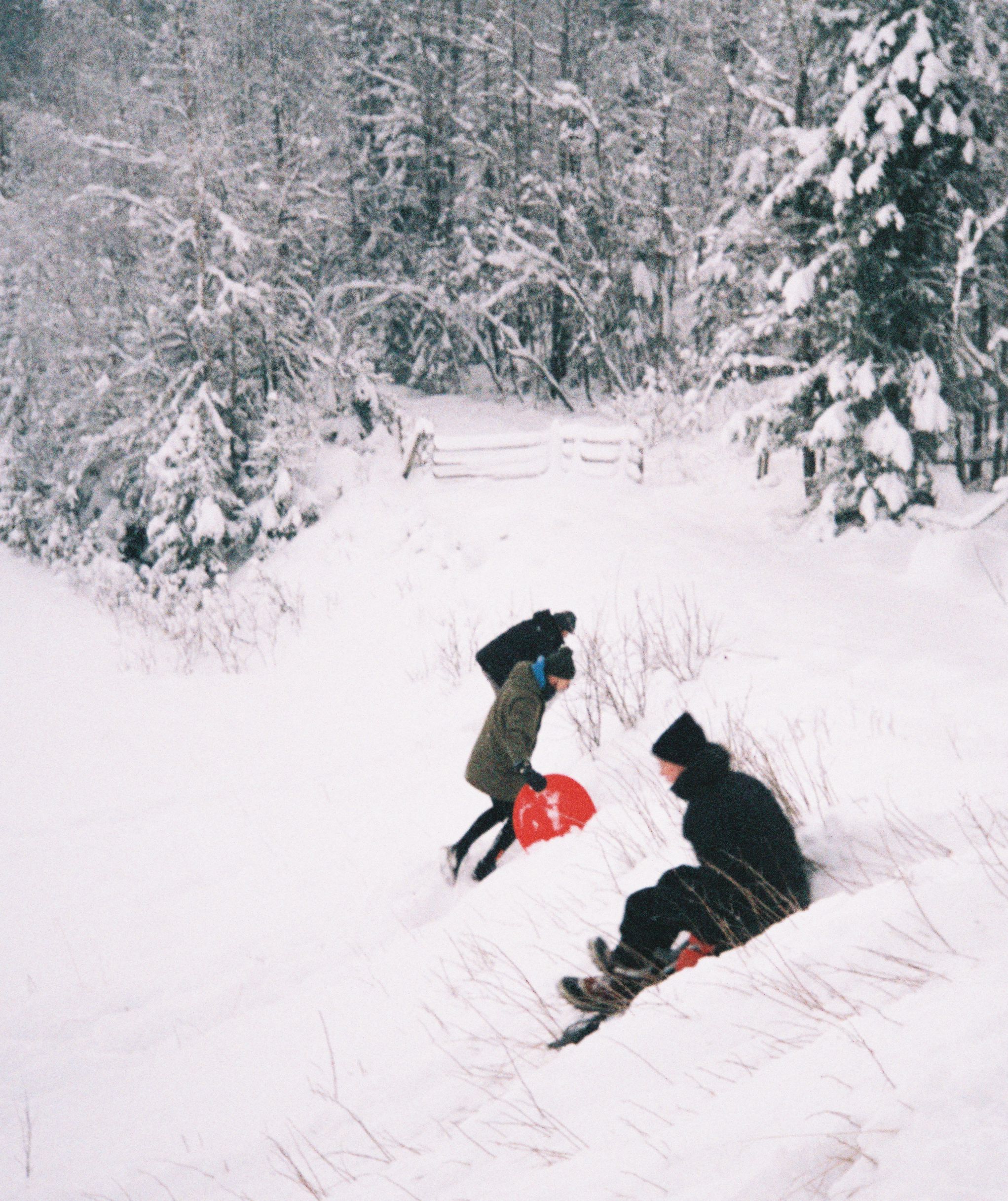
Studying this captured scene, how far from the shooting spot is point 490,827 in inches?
209

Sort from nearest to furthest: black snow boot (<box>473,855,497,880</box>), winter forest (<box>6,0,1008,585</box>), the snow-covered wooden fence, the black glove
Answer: the black glove, black snow boot (<box>473,855,497,880</box>), winter forest (<box>6,0,1008,585</box>), the snow-covered wooden fence

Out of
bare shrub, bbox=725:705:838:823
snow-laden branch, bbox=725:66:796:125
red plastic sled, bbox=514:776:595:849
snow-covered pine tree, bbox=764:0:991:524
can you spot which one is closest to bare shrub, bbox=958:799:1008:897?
bare shrub, bbox=725:705:838:823

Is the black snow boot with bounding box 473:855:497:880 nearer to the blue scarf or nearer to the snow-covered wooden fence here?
the blue scarf

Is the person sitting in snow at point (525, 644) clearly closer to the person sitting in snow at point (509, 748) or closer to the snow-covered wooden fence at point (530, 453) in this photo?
the person sitting in snow at point (509, 748)

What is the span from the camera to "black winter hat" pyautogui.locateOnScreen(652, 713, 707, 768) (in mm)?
3348

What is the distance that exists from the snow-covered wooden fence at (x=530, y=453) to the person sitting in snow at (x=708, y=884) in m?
11.4

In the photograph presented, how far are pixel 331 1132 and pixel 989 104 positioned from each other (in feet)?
40.3

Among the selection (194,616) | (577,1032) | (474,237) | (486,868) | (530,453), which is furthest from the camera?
(474,237)

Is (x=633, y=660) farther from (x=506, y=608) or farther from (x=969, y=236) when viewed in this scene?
(x=969, y=236)

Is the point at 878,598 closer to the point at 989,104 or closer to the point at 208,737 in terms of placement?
the point at 989,104

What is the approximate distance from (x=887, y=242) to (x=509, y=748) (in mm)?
8857

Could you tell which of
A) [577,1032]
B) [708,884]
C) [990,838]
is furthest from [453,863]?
[990,838]

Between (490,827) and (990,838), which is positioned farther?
(490,827)

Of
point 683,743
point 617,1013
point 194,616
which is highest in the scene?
point 683,743
